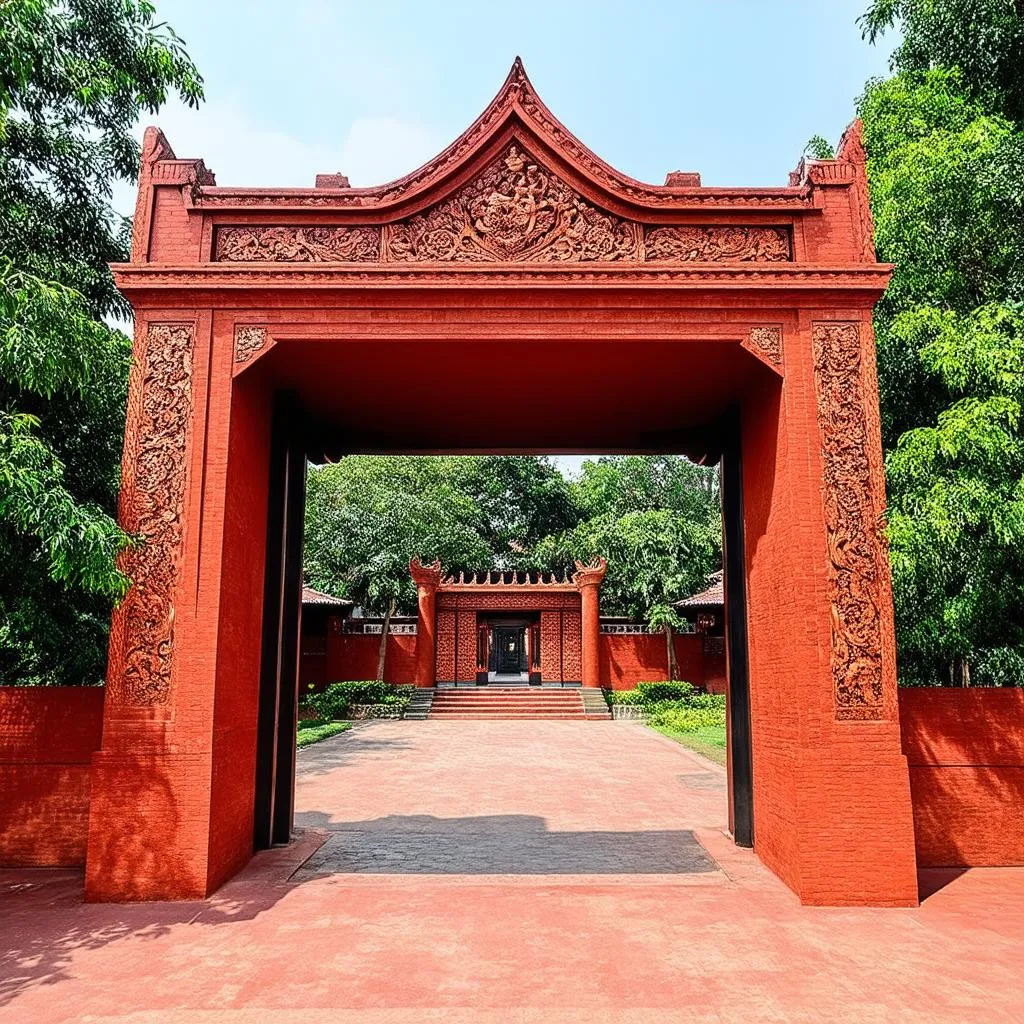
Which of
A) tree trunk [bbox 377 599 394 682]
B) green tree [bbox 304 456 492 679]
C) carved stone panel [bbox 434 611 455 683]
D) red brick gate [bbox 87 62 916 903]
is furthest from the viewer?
carved stone panel [bbox 434 611 455 683]

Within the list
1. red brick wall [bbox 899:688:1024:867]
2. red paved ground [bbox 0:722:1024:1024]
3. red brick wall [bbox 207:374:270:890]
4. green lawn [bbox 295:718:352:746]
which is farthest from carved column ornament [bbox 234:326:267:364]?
green lawn [bbox 295:718:352:746]

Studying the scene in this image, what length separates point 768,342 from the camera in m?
5.40

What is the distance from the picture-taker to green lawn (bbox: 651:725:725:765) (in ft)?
41.4

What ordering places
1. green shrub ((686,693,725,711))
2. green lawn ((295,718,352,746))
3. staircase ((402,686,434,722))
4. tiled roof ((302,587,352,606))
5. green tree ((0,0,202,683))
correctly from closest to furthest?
green tree ((0,0,202,683)) → green lawn ((295,718,352,746)) → green shrub ((686,693,725,711)) → staircase ((402,686,434,722)) → tiled roof ((302,587,352,606))

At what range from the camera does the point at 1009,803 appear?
5664mm

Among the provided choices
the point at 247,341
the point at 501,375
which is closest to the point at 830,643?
the point at 501,375

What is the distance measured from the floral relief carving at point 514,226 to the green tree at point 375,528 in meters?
15.1

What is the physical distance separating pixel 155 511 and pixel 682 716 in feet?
47.6

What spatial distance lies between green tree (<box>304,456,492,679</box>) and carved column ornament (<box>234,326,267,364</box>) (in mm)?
15006

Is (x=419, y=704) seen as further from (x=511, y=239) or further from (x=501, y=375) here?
(x=511, y=239)

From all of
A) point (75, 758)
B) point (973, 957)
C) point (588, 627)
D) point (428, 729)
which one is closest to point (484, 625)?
point (588, 627)

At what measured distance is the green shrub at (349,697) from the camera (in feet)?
63.0

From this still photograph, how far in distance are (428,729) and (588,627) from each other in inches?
233

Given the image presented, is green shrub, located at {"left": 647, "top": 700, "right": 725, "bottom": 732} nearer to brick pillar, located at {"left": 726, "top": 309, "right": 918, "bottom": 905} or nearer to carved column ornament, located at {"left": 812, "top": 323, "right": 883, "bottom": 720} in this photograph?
brick pillar, located at {"left": 726, "top": 309, "right": 918, "bottom": 905}
